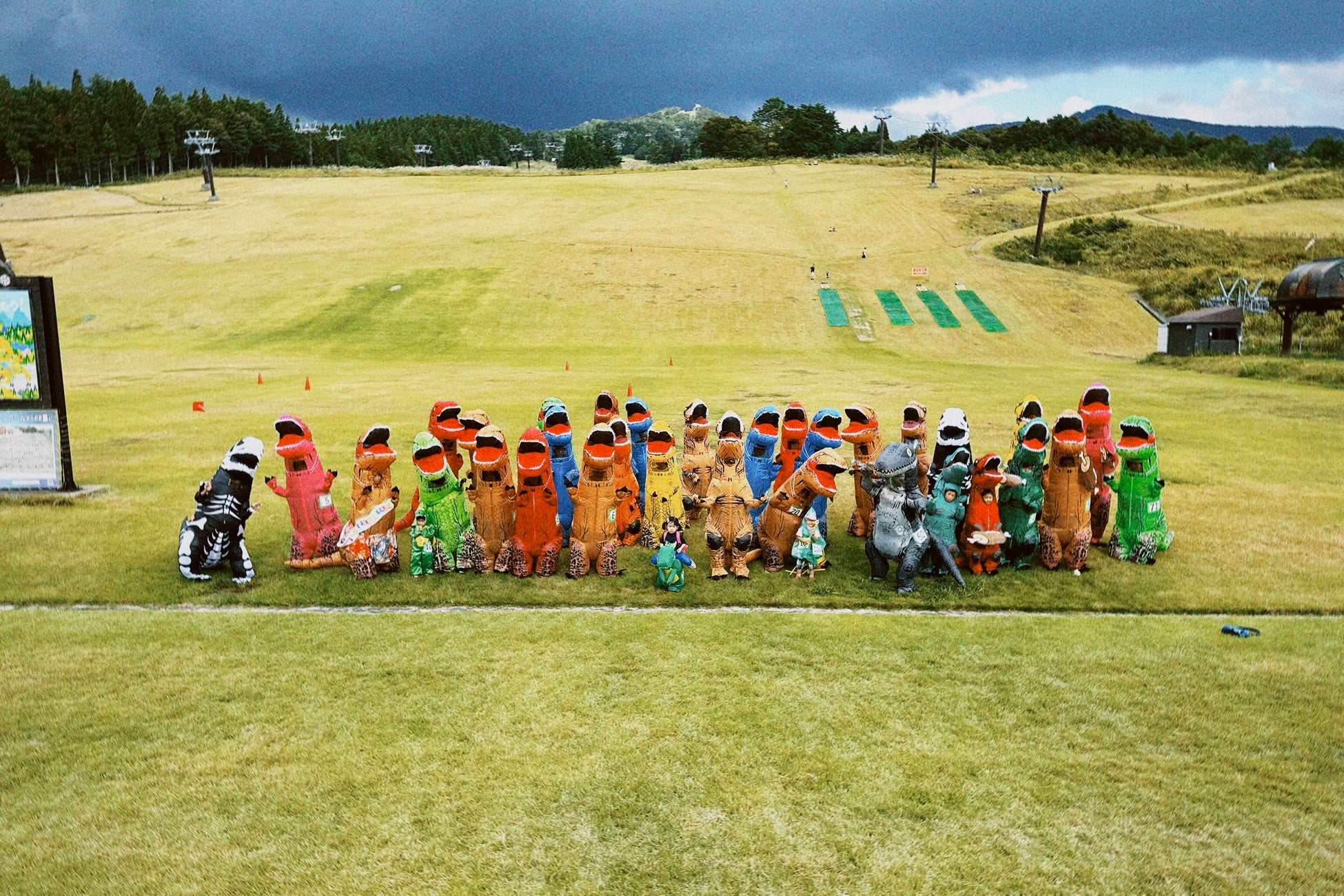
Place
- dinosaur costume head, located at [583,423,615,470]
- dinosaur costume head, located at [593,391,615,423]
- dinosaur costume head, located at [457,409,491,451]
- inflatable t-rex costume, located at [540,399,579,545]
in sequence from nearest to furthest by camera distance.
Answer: dinosaur costume head, located at [583,423,615,470] → inflatable t-rex costume, located at [540,399,579,545] → dinosaur costume head, located at [457,409,491,451] → dinosaur costume head, located at [593,391,615,423]

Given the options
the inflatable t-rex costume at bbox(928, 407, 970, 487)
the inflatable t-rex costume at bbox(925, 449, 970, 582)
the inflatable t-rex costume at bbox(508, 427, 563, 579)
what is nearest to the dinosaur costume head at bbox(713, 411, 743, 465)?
the inflatable t-rex costume at bbox(508, 427, 563, 579)

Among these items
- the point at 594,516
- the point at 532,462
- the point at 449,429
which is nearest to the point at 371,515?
the point at 449,429

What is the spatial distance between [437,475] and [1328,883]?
9.03m

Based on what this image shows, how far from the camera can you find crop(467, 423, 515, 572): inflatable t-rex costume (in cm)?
1042

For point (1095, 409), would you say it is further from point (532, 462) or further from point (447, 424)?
point (447, 424)

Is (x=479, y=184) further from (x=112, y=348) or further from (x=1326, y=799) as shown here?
(x=1326, y=799)

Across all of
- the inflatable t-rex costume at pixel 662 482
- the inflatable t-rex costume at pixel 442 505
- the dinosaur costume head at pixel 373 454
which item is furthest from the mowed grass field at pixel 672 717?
the dinosaur costume head at pixel 373 454

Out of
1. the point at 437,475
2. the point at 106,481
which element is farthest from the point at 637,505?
the point at 106,481

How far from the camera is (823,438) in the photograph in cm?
1170

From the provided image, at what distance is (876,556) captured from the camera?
1046 cm

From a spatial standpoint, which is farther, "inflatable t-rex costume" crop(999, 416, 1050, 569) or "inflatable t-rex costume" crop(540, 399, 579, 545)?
"inflatable t-rex costume" crop(540, 399, 579, 545)

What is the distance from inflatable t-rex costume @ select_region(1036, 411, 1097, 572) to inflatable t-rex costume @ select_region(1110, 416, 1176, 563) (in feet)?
1.66

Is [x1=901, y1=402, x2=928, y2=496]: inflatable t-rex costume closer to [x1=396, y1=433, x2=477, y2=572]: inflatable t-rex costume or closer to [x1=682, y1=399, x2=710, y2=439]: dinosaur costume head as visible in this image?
[x1=682, y1=399, x2=710, y2=439]: dinosaur costume head

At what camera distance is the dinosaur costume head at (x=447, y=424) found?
39.6 feet
